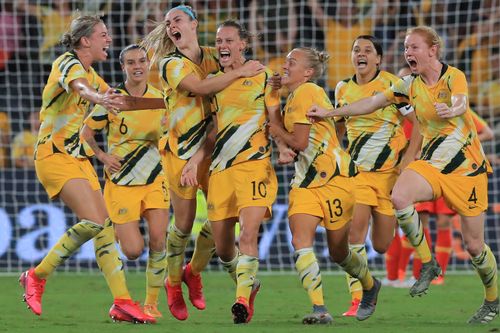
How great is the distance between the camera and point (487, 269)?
8.13 metres

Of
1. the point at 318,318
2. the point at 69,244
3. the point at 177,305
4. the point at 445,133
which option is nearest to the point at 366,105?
the point at 445,133

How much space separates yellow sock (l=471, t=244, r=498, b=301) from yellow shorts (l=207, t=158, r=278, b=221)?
1476mm

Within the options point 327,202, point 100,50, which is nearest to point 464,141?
point 327,202

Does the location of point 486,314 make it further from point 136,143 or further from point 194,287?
point 136,143

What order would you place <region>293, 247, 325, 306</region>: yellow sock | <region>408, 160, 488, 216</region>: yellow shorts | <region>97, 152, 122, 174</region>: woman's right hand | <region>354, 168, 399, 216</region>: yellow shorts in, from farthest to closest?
1. <region>354, 168, 399, 216</region>: yellow shorts
2. <region>97, 152, 122, 174</region>: woman's right hand
3. <region>408, 160, 488, 216</region>: yellow shorts
4. <region>293, 247, 325, 306</region>: yellow sock

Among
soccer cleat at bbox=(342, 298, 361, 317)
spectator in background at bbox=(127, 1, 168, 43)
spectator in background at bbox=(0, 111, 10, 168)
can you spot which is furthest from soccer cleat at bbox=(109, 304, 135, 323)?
spectator in background at bbox=(127, 1, 168, 43)

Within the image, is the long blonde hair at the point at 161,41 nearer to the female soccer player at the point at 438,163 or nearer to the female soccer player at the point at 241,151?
the female soccer player at the point at 241,151

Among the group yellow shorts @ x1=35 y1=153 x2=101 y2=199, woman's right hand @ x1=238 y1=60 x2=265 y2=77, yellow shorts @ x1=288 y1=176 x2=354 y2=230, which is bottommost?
yellow shorts @ x1=288 y1=176 x2=354 y2=230

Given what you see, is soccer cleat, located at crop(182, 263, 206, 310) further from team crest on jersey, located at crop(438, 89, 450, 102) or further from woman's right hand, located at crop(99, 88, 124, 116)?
team crest on jersey, located at crop(438, 89, 450, 102)

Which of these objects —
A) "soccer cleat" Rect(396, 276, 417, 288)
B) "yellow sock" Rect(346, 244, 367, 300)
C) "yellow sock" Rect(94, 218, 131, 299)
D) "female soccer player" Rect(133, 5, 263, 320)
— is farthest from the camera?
"soccer cleat" Rect(396, 276, 417, 288)

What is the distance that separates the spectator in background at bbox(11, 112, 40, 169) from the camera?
571 inches

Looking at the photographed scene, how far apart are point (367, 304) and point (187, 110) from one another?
1.85 m

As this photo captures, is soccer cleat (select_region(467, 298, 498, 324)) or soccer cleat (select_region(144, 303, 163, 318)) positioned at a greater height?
soccer cleat (select_region(467, 298, 498, 324))

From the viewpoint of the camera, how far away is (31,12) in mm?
15367
